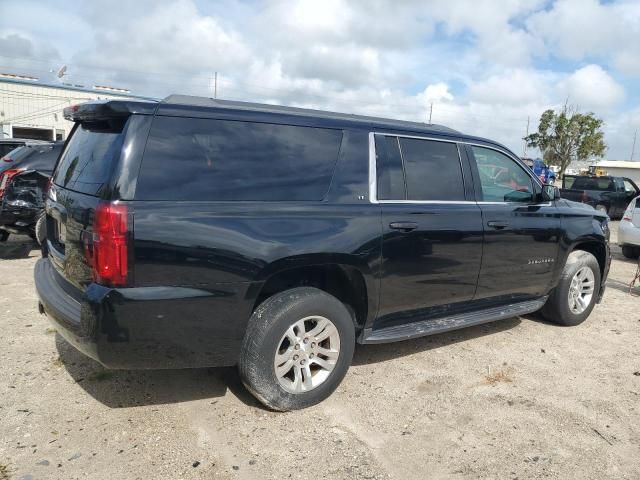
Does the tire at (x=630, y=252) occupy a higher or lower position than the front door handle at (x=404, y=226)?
lower

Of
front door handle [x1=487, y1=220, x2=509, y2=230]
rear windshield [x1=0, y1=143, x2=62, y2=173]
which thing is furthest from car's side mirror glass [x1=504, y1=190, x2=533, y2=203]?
rear windshield [x1=0, y1=143, x2=62, y2=173]

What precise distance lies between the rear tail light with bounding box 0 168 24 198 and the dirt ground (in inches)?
133

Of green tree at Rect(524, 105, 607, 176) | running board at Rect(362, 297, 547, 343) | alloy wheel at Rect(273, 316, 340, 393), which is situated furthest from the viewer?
green tree at Rect(524, 105, 607, 176)

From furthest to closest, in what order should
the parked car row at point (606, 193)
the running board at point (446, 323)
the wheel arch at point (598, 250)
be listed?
the parked car row at point (606, 193) → the wheel arch at point (598, 250) → the running board at point (446, 323)

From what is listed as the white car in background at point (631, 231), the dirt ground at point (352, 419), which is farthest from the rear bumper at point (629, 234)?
the dirt ground at point (352, 419)

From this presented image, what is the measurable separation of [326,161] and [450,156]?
124 cm

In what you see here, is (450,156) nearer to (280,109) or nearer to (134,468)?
(280,109)

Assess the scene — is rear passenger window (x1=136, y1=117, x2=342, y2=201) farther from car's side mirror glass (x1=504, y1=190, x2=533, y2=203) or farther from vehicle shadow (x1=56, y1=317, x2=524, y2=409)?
car's side mirror glass (x1=504, y1=190, x2=533, y2=203)

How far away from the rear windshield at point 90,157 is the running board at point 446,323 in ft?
6.54

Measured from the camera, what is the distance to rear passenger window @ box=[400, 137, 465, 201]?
379cm

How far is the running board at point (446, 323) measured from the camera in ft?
12.0

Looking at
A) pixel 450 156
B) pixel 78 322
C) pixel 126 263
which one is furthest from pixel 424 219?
pixel 78 322

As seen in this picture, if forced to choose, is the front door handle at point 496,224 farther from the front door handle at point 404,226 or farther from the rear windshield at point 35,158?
the rear windshield at point 35,158

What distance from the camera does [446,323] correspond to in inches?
159
